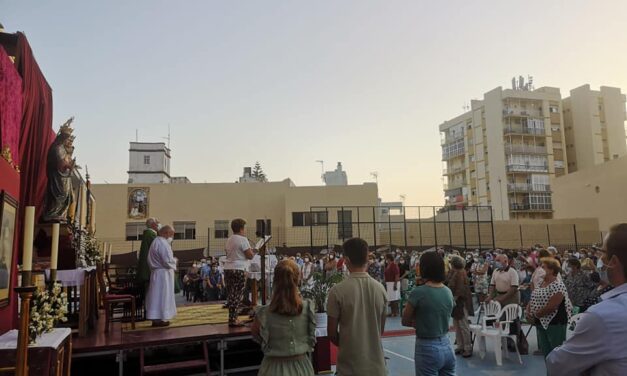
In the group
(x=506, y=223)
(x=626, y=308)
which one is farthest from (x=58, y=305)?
(x=506, y=223)

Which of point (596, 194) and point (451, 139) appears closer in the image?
point (596, 194)

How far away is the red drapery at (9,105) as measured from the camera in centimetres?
603

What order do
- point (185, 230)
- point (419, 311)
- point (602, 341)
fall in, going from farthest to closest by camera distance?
point (185, 230), point (419, 311), point (602, 341)

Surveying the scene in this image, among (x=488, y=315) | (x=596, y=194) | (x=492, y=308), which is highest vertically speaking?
(x=596, y=194)

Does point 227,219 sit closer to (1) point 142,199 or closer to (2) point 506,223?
(1) point 142,199

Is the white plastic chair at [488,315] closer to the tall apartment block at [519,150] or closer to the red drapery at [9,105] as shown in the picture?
the red drapery at [9,105]

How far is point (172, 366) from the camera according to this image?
6125 millimetres

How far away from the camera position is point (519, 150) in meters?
48.3

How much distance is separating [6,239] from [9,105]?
7.69 feet

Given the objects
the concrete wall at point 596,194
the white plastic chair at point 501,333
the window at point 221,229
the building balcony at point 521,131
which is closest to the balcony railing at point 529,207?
the concrete wall at point 596,194

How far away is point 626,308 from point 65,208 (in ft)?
27.6

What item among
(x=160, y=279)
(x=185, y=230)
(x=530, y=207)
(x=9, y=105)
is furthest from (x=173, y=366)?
(x=530, y=207)

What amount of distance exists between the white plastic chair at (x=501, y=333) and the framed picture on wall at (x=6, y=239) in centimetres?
703

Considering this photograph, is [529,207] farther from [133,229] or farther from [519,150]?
[133,229]
